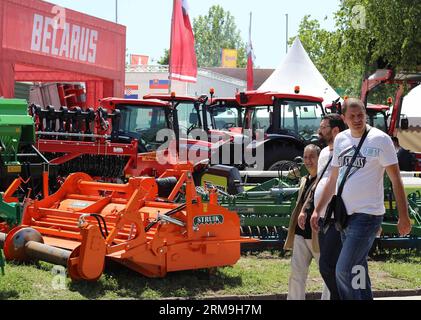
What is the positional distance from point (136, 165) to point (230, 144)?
182cm

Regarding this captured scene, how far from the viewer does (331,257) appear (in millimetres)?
5328

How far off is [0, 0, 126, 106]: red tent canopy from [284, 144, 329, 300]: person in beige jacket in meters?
11.4

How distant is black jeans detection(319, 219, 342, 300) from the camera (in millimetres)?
5293

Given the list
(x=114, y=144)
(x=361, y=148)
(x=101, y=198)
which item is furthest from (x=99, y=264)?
(x=114, y=144)

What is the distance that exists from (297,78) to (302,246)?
1729 centimetres

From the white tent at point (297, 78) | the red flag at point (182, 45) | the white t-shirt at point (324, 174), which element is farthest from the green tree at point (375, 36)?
the white t-shirt at point (324, 174)

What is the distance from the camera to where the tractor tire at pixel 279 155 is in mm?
Answer: 13227

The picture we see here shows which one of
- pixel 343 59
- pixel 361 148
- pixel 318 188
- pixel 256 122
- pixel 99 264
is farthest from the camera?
pixel 343 59

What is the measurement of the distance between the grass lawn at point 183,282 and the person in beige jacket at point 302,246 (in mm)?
1302

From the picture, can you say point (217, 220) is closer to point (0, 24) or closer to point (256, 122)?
point (256, 122)

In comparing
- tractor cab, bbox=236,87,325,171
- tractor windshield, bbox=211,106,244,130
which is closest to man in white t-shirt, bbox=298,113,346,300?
tractor cab, bbox=236,87,325,171

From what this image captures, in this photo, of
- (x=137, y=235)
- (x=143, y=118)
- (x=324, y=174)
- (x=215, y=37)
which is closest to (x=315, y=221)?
(x=324, y=174)

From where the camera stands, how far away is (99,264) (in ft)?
22.2

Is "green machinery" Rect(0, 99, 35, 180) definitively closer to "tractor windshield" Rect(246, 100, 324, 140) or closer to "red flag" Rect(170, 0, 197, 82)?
"tractor windshield" Rect(246, 100, 324, 140)
